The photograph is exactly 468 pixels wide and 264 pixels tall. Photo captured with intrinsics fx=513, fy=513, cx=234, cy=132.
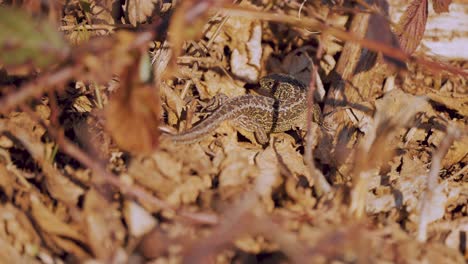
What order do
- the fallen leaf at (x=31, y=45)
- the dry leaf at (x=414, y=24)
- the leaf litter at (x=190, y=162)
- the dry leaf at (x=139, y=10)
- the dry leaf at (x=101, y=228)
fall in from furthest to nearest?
the dry leaf at (x=139, y=10) → the dry leaf at (x=414, y=24) → the dry leaf at (x=101, y=228) → the leaf litter at (x=190, y=162) → the fallen leaf at (x=31, y=45)

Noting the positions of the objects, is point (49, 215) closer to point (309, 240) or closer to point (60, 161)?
point (60, 161)

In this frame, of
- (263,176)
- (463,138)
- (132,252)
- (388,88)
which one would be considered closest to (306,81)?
(388,88)

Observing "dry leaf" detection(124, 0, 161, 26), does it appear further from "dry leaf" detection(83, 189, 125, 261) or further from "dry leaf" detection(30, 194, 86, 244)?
"dry leaf" detection(83, 189, 125, 261)

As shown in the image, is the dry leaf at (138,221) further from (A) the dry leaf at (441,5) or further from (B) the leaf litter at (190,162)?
(A) the dry leaf at (441,5)

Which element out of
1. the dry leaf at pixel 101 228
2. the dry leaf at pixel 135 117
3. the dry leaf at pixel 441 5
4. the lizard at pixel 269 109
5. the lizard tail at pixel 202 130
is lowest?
the lizard at pixel 269 109

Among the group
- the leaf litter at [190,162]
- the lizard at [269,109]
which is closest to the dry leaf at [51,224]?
the leaf litter at [190,162]

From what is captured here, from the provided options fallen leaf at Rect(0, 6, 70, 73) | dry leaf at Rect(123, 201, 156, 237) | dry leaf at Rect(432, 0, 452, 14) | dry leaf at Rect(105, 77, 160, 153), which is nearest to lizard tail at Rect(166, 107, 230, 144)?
dry leaf at Rect(123, 201, 156, 237)

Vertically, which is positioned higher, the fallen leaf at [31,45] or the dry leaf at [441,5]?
the dry leaf at [441,5]
